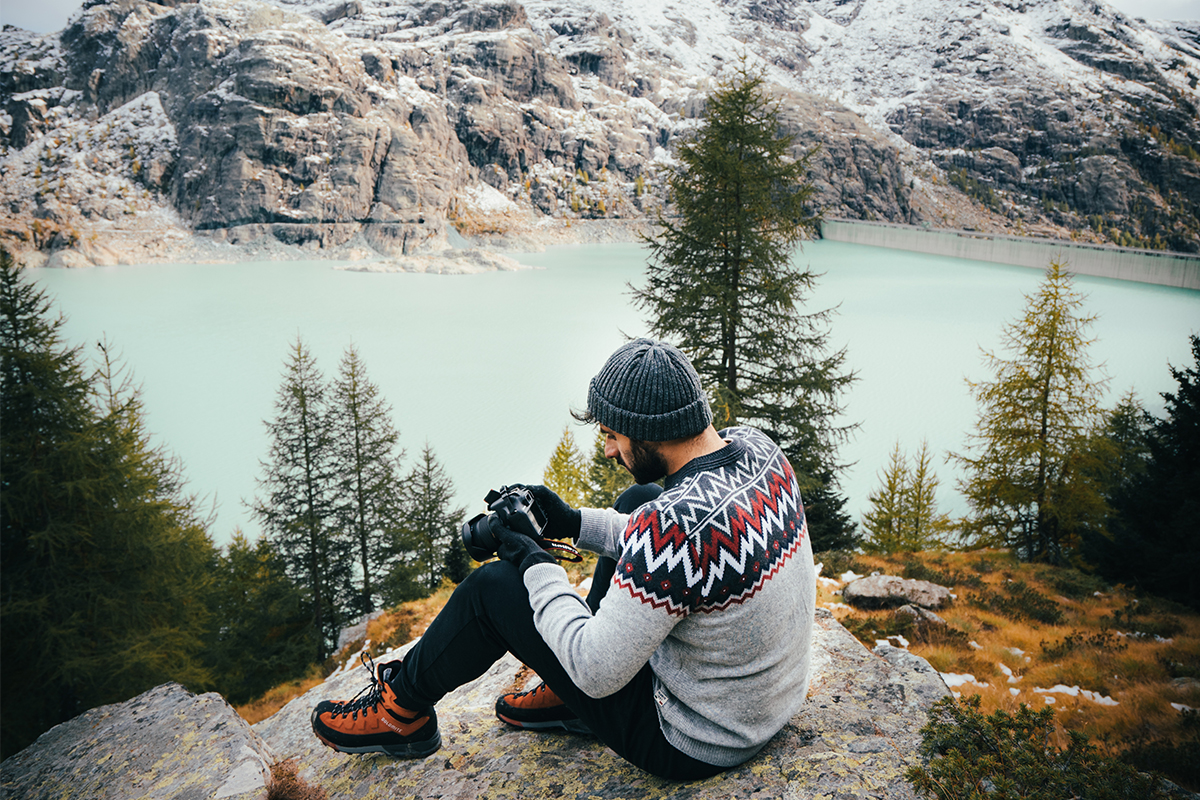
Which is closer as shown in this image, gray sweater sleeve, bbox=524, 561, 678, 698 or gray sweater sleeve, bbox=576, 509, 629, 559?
gray sweater sleeve, bbox=524, 561, 678, 698

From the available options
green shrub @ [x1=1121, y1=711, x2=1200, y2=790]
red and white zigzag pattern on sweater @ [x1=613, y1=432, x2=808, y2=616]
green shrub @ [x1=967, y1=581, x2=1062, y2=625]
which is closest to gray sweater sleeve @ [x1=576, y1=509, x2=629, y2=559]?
red and white zigzag pattern on sweater @ [x1=613, y1=432, x2=808, y2=616]

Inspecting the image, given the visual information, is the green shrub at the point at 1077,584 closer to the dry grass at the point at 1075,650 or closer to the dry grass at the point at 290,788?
the dry grass at the point at 1075,650

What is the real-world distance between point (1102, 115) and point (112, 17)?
201920 millimetres

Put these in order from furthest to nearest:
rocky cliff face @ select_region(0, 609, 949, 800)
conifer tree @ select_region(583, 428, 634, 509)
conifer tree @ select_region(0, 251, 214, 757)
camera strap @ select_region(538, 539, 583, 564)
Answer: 1. conifer tree @ select_region(583, 428, 634, 509)
2. conifer tree @ select_region(0, 251, 214, 757)
3. camera strap @ select_region(538, 539, 583, 564)
4. rocky cliff face @ select_region(0, 609, 949, 800)

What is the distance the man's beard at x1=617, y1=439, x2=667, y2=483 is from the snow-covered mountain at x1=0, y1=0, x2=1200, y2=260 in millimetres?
90155

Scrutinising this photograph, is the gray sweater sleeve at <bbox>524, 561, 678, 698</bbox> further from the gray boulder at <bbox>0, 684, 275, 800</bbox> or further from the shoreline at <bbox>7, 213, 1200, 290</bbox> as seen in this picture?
the shoreline at <bbox>7, 213, 1200, 290</bbox>

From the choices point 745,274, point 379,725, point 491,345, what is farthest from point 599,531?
point 491,345

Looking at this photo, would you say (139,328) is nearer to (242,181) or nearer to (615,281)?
(615,281)

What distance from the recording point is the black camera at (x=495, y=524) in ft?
5.53

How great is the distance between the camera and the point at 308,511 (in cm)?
1250

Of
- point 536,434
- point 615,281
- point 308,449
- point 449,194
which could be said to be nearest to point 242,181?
point 449,194

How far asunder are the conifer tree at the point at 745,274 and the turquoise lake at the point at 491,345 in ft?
5.52

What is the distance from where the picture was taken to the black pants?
1625mm

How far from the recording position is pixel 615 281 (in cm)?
6019
